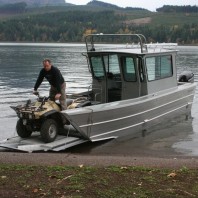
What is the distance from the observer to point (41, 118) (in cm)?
1070

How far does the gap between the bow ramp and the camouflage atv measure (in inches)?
8.4

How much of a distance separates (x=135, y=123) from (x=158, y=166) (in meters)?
5.31

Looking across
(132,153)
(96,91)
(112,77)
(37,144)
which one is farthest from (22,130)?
(112,77)

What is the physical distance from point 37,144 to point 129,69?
4534mm

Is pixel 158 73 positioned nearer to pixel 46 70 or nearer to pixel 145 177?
pixel 46 70

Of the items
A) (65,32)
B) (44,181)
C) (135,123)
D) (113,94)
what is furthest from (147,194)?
(65,32)

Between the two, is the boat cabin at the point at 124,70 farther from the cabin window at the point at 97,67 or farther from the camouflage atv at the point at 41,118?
the camouflage atv at the point at 41,118

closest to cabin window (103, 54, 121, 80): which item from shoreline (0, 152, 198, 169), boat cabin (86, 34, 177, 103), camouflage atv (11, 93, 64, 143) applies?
boat cabin (86, 34, 177, 103)

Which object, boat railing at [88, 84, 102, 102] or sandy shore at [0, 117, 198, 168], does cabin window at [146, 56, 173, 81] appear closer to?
boat railing at [88, 84, 102, 102]

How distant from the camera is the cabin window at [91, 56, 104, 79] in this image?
14094 millimetres

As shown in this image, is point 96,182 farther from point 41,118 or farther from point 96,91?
point 96,91

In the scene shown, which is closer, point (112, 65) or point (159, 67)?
point (112, 65)

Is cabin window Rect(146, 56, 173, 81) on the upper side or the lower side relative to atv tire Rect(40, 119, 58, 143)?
upper

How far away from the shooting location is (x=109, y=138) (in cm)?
1226
